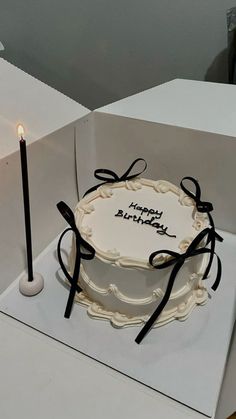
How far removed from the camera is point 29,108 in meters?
0.82

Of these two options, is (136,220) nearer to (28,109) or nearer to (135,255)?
(135,255)

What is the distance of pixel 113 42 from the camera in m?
1.63

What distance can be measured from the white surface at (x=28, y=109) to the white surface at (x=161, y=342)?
11.3 inches

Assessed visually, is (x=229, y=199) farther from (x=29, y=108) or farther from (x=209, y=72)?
(x=209, y=72)

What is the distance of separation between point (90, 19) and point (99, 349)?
58.1 inches

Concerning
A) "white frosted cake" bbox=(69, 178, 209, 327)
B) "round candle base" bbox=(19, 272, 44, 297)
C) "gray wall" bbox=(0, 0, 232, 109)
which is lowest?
"round candle base" bbox=(19, 272, 44, 297)

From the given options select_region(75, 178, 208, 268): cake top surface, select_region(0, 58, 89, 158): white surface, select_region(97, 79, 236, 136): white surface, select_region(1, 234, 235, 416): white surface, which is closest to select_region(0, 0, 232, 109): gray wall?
select_region(97, 79, 236, 136): white surface

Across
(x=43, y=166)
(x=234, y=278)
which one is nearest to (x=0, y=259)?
(x=43, y=166)

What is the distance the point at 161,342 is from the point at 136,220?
211mm

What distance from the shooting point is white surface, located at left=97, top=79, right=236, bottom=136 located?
0.83 meters

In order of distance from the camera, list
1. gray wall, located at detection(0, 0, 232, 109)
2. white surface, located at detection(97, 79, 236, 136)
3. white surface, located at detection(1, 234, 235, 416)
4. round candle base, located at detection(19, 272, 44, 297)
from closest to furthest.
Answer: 1. white surface, located at detection(1, 234, 235, 416)
2. round candle base, located at detection(19, 272, 44, 297)
3. white surface, located at detection(97, 79, 236, 136)
4. gray wall, located at detection(0, 0, 232, 109)

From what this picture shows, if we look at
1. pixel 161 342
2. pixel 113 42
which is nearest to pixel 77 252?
pixel 161 342

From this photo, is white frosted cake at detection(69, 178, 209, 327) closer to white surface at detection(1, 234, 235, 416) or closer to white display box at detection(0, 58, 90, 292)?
white surface at detection(1, 234, 235, 416)

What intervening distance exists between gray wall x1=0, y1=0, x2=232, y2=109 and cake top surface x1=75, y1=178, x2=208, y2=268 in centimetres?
104
